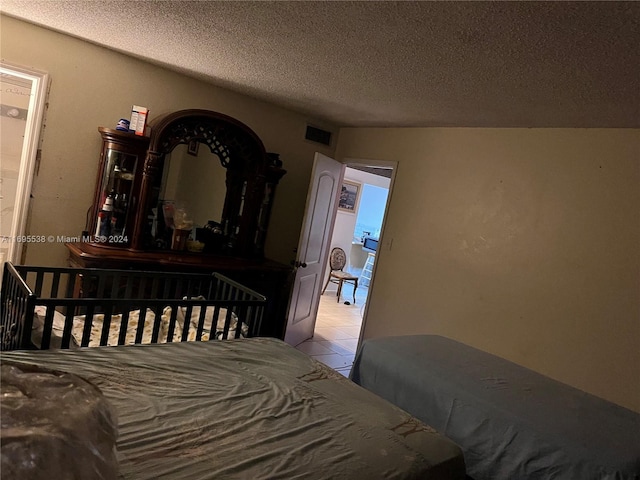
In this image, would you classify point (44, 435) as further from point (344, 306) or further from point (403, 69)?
point (344, 306)

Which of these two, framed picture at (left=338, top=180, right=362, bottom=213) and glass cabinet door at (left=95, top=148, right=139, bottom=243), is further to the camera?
framed picture at (left=338, top=180, right=362, bottom=213)

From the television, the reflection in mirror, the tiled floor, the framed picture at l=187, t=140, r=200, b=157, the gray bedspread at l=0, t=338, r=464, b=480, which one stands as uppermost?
the framed picture at l=187, t=140, r=200, b=157

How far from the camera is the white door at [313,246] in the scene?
393cm

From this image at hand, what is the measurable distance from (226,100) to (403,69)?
182 cm

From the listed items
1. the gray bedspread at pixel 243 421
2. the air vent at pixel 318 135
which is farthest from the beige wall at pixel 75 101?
the gray bedspread at pixel 243 421

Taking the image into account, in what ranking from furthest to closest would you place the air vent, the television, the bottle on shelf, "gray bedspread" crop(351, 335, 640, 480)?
the television < the air vent < the bottle on shelf < "gray bedspread" crop(351, 335, 640, 480)

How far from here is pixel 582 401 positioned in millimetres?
2365

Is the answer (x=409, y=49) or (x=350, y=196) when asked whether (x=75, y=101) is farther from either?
(x=350, y=196)

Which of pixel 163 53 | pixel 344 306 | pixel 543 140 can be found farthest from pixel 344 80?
pixel 344 306

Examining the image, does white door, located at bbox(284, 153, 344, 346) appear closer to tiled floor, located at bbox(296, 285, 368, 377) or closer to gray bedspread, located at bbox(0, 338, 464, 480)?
tiled floor, located at bbox(296, 285, 368, 377)

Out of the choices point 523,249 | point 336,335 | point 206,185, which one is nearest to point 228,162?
point 206,185

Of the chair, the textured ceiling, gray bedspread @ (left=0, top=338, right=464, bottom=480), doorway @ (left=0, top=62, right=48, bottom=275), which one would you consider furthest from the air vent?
gray bedspread @ (left=0, top=338, right=464, bottom=480)

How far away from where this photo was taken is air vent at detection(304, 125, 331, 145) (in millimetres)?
4273

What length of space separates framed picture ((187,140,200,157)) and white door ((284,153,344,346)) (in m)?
0.97
